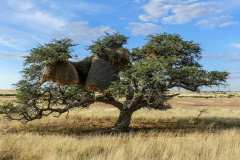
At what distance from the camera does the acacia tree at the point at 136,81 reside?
22.3 meters

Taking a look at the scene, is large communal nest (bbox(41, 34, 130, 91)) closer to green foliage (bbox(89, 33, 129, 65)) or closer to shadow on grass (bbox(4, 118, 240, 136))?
green foliage (bbox(89, 33, 129, 65))

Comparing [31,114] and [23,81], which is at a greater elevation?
[23,81]

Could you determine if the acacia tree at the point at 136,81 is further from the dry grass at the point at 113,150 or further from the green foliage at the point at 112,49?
the dry grass at the point at 113,150

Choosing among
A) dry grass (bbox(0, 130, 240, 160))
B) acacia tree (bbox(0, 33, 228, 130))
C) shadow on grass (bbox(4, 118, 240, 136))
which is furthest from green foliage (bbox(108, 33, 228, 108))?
dry grass (bbox(0, 130, 240, 160))

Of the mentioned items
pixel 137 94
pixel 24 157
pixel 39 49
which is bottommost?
pixel 24 157

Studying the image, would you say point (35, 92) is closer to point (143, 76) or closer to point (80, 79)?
point (80, 79)

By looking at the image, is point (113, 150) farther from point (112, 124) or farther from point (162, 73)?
point (112, 124)

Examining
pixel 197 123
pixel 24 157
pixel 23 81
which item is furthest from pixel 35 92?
pixel 24 157

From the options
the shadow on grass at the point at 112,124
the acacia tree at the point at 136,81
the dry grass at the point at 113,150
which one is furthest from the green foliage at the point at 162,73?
the dry grass at the point at 113,150

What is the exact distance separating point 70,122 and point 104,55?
712 cm

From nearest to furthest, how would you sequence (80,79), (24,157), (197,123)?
(24,157), (80,79), (197,123)

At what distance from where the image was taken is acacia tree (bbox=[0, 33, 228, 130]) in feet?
73.2

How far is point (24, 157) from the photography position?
12039mm

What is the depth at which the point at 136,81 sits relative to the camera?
2306 cm
